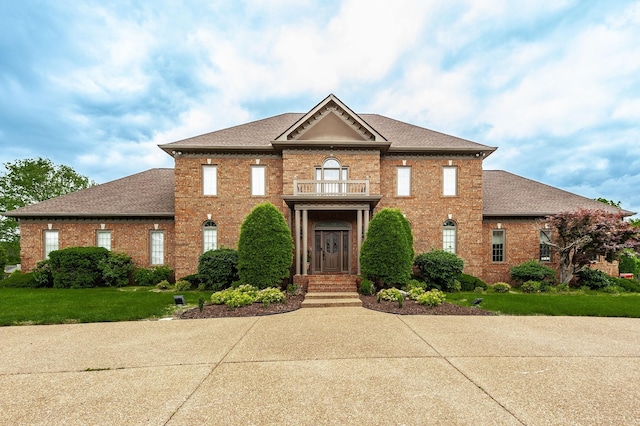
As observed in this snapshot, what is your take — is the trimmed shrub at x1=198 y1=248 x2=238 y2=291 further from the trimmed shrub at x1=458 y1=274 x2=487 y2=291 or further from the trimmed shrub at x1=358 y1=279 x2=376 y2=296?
the trimmed shrub at x1=458 y1=274 x2=487 y2=291

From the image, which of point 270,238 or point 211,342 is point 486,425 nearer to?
point 211,342

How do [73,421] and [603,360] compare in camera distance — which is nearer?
[73,421]

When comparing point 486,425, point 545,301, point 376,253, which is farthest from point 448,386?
point 545,301

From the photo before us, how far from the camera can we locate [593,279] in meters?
15.1

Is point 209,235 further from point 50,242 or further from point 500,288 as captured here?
point 500,288

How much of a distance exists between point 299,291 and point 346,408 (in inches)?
346

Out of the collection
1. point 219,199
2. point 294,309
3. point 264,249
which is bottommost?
point 294,309

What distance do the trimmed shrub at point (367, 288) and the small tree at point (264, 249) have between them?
3.16 meters

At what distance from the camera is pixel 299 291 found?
490 inches

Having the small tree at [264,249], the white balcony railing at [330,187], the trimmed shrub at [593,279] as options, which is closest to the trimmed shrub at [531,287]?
the trimmed shrub at [593,279]

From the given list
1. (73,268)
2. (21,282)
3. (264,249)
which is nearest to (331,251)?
(264,249)

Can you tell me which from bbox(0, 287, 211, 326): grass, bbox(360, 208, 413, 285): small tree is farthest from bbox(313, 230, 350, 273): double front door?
bbox(0, 287, 211, 326): grass

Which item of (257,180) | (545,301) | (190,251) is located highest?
(257,180)

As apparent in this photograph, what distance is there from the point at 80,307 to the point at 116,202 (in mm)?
9035
